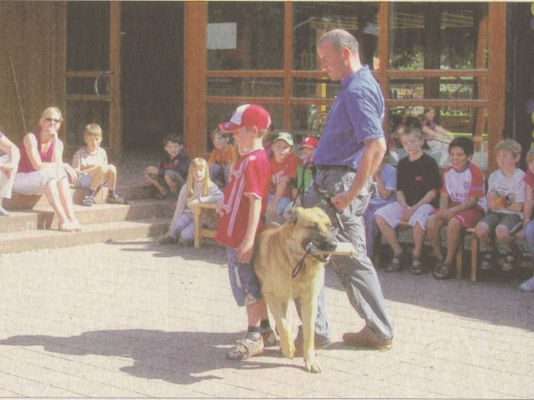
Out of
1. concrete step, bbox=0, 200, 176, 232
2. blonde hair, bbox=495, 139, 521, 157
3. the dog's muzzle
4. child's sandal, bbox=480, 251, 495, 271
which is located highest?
blonde hair, bbox=495, 139, 521, 157

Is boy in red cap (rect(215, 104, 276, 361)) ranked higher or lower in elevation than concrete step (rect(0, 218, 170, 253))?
higher

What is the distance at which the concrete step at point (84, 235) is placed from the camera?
9039mm

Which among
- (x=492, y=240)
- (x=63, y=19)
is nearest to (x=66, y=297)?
(x=492, y=240)

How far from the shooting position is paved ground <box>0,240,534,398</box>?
4891mm

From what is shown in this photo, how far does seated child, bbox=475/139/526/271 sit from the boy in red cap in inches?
125

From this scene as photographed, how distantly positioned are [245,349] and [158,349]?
0.61 meters

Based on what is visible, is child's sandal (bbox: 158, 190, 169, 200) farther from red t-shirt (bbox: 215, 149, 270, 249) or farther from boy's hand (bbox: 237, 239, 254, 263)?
boy's hand (bbox: 237, 239, 254, 263)

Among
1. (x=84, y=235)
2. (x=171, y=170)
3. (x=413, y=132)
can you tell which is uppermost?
(x=413, y=132)

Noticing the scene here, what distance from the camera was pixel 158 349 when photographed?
223 inches

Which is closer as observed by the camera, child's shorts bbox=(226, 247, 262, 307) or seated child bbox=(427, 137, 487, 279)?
child's shorts bbox=(226, 247, 262, 307)

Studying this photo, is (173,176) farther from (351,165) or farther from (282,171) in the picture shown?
(351,165)

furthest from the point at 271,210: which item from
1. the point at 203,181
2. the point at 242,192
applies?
the point at 242,192

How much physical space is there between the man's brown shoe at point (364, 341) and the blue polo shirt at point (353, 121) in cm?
112

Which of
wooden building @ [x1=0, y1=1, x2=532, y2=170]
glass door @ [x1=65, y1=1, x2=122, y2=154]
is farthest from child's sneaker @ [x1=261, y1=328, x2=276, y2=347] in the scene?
glass door @ [x1=65, y1=1, x2=122, y2=154]
